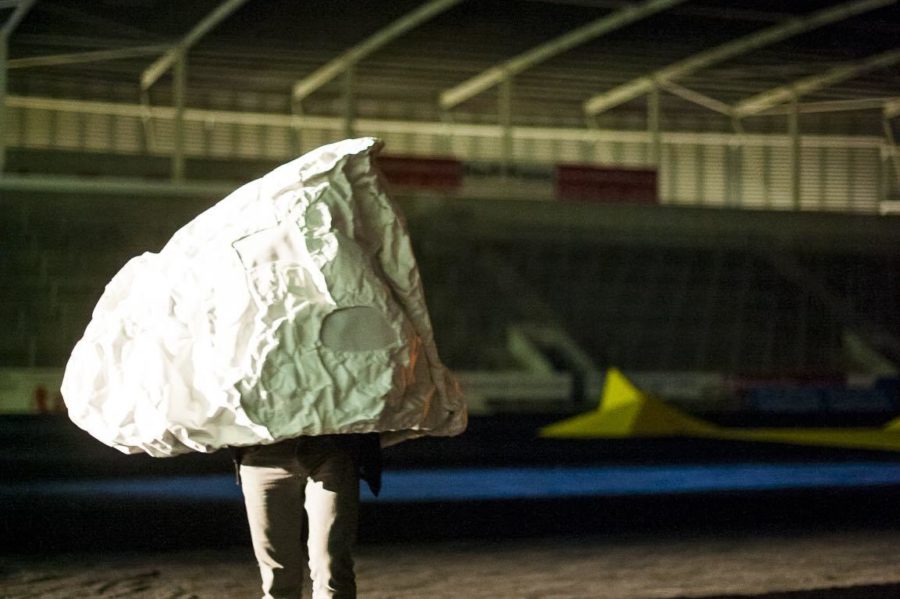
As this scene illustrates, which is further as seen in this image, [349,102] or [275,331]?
[349,102]

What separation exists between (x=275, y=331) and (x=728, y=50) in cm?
2709

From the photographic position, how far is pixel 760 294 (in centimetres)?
3122

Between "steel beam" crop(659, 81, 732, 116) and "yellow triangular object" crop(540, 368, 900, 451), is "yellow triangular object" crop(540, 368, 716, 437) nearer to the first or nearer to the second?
"yellow triangular object" crop(540, 368, 900, 451)

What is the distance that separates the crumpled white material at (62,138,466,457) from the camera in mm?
3949

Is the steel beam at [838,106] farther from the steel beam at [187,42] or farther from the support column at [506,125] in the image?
the steel beam at [187,42]

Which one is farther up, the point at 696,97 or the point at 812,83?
the point at 812,83

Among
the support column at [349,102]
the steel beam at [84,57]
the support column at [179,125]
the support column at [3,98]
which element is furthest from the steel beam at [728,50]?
the support column at [3,98]

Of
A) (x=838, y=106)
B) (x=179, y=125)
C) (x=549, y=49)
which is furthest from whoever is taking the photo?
(x=838, y=106)

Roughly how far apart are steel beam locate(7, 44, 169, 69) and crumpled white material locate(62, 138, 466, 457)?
82.3 ft

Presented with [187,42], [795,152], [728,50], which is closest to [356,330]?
[187,42]

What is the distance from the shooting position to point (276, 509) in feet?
13.7

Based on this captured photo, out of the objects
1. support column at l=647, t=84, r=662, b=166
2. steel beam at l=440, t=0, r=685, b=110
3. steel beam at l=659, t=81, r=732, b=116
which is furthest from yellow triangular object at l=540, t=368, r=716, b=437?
steel beam at l=659, t=81, r=732, b=116

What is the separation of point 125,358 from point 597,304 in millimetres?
26114

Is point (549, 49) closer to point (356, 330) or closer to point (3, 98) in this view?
Answer: point (3, 98)
